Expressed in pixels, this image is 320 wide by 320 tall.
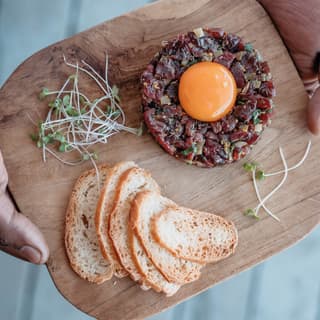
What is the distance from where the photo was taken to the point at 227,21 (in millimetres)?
4188

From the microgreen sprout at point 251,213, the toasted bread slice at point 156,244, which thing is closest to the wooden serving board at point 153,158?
the microgreen sprout at point 251,213

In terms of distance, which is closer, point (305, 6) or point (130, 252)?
point (130, 252)

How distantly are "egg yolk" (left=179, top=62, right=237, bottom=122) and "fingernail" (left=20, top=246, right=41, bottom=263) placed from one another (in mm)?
1358

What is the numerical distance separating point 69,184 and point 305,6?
2085 mm

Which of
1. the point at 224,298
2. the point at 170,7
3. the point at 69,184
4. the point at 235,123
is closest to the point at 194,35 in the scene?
the point at 170,7

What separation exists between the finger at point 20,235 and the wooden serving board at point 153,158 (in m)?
0.09

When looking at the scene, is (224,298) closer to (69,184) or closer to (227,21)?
(69,184)

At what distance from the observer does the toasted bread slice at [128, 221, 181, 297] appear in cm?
384

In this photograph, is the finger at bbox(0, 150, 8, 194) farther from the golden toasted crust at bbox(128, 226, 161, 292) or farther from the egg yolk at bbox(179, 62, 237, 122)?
the egg yolk at bbox(179, 62, 237, 122)

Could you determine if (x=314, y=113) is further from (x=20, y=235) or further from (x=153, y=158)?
(x=20, y=235)

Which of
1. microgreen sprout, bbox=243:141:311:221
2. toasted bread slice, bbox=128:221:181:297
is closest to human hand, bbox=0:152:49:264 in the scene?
toasted bread slice, bbox=128:221:181:297

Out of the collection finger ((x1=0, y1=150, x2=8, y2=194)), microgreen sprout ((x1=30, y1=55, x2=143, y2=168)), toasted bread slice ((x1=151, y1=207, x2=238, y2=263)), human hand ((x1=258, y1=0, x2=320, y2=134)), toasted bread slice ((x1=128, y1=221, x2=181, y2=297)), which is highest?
human hand ((x1=258, y1=0, x2=320, y2=134))

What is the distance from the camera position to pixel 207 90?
3.92 m

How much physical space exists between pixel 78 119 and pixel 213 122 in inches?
35.5
